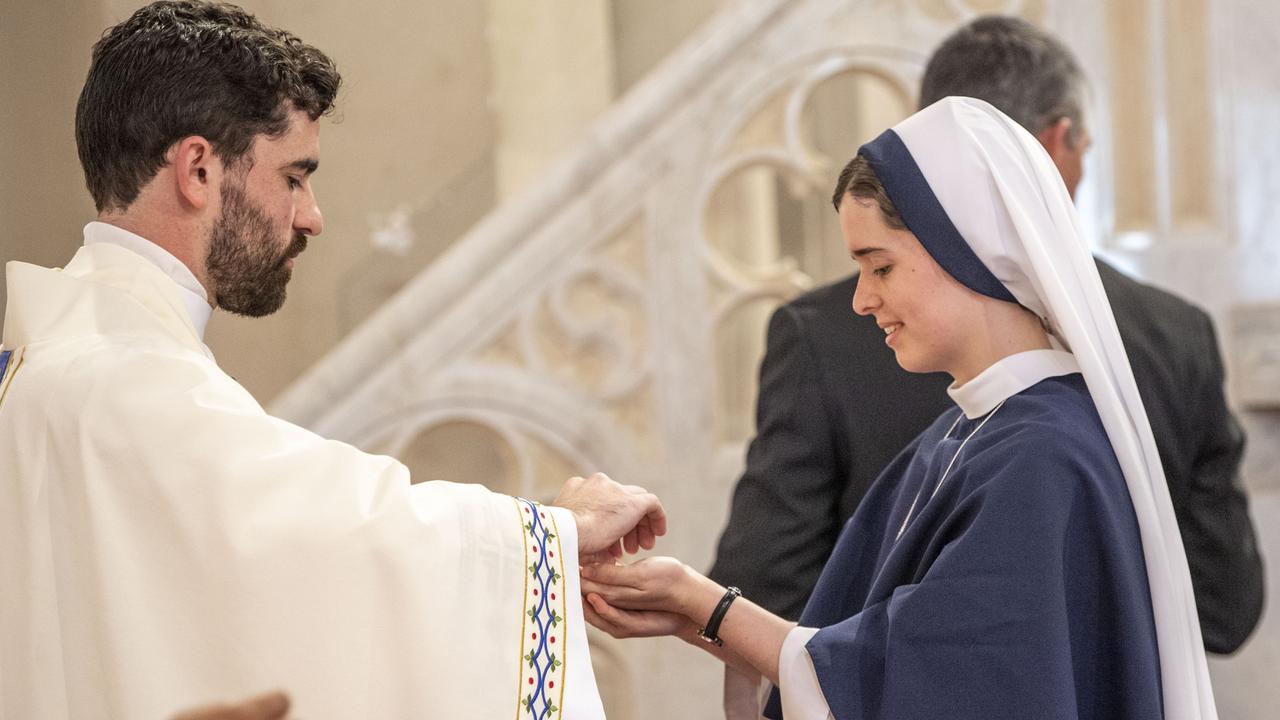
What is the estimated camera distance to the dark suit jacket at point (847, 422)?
272cm

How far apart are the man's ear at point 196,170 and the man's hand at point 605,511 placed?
2.45 ft

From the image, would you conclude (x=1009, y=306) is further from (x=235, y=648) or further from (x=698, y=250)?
(x=698, y=250)

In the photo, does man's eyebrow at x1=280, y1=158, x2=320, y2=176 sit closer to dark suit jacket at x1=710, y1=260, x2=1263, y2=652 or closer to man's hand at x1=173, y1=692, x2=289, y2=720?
man's hand at x1=173, y1=692, x2=289, y2=720

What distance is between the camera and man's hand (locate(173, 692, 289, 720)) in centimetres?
187

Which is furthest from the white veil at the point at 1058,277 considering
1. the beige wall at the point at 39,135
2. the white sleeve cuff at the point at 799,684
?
the beige wall at the point at 39,135

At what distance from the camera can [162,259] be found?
6.98 feet

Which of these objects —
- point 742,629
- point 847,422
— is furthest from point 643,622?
point 847,422

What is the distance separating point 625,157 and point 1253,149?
6.34 ft

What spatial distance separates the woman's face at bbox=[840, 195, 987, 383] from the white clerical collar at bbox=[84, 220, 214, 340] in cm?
102

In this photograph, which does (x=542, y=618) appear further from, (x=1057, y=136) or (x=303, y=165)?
(x=1057, y=136)

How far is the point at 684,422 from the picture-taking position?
4.23 meters

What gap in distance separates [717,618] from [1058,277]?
796 millimetres

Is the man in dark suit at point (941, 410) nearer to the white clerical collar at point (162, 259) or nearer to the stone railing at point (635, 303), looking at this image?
the white clerical collar at point (162, 259)

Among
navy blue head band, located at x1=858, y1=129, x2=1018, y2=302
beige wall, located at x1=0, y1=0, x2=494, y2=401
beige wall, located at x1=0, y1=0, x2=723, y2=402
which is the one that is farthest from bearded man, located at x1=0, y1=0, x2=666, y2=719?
beige wall, located at x1=0, y1=0, x2=723, y2=402
